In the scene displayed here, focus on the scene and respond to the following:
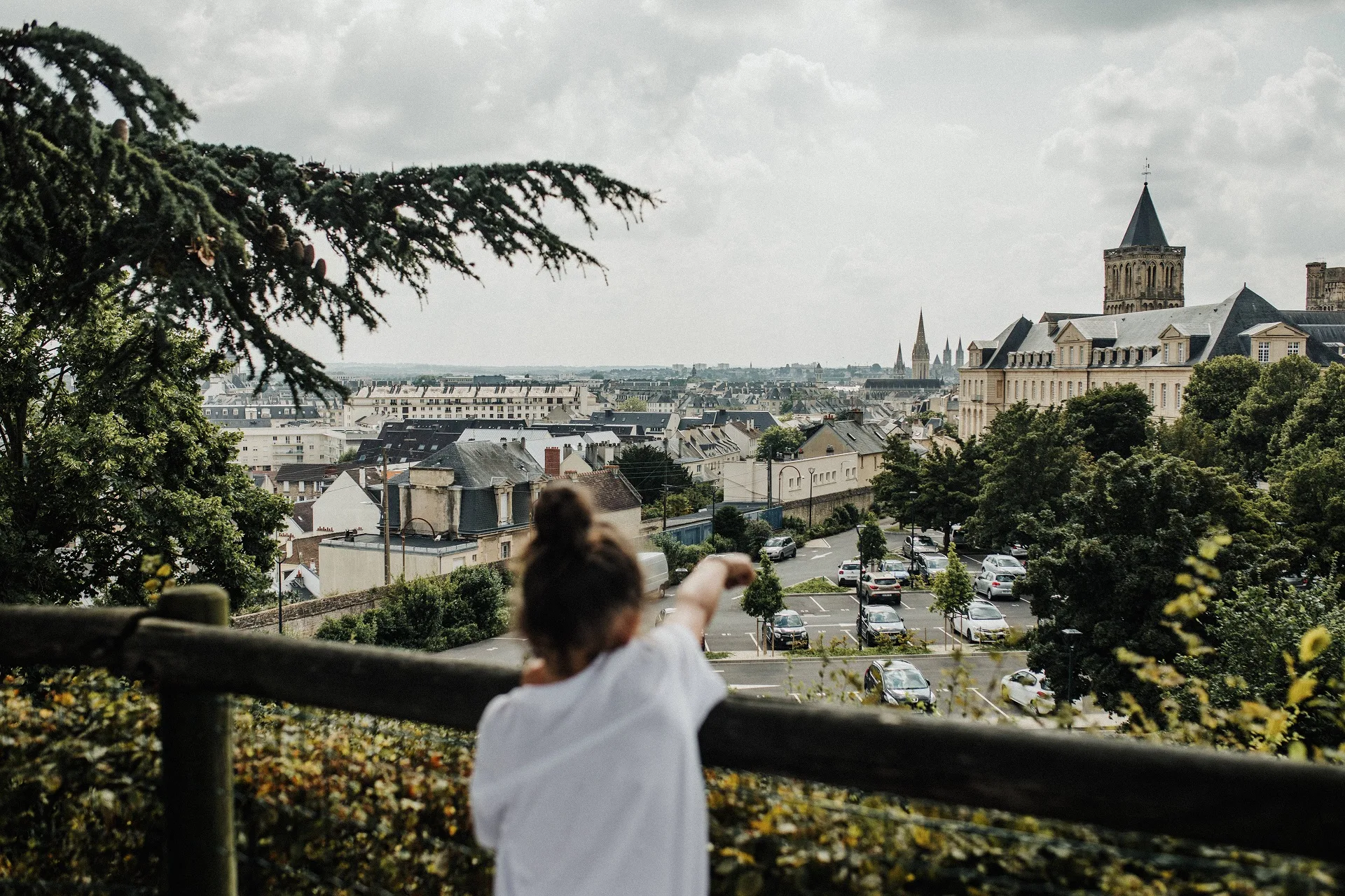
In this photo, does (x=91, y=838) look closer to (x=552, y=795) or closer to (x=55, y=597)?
(x=552, y=795)

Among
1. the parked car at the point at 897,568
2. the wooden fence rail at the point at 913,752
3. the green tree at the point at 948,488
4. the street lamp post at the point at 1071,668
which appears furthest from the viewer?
the green tree at the point at 948,488

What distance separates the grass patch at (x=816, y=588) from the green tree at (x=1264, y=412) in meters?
20.4

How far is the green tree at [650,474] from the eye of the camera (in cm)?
7025

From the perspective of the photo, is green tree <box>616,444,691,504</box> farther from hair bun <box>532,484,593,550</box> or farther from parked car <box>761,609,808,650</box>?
hair bun <box>532,484,593,550</box>

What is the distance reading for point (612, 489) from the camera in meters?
53.2

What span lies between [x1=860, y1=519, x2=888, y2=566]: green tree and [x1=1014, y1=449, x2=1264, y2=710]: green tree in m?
21.2

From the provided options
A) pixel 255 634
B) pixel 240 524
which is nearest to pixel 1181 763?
pixel 255 634

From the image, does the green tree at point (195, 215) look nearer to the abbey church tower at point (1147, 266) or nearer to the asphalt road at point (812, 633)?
the asphalt road at point (812, 633)

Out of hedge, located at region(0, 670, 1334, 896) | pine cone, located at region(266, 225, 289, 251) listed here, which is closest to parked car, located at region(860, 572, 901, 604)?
pine cone, located at region(266, 225, 289, 251)

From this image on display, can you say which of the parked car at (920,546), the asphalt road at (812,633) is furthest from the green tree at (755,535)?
the parked car at (920,546)

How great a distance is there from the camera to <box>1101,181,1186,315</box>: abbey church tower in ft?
362

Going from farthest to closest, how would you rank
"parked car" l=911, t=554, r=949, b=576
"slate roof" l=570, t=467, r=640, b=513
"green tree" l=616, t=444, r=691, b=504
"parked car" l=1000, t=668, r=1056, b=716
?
"green tree" l=616, t=444, r=691, b=504
"slate roof" l=570, t=467, r=640, b=513
"parked car" l=911, t=554, r=949, b=576
"parked car" l=1000, t=668, r=1056, b=716

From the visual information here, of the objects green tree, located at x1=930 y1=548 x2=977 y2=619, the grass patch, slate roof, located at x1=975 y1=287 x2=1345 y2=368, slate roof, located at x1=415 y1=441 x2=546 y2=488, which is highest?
slate roof, located at x1=975 y1=287 x2=1345 y2=368

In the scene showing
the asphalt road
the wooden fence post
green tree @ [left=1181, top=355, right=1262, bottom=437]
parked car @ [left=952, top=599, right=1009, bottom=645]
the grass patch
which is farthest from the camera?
green tree @ [left=1181, top=355, right=1262, bottom=437]
